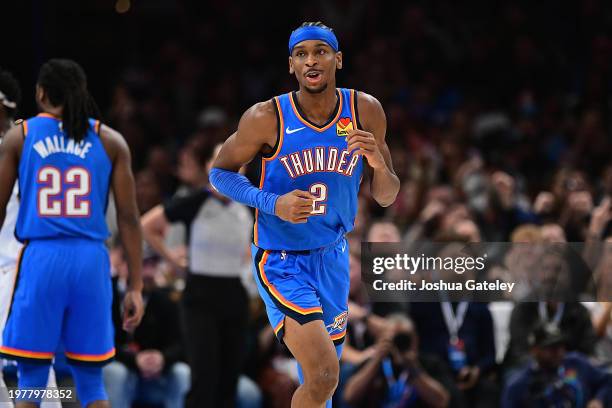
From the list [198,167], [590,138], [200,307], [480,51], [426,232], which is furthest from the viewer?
[480,51]

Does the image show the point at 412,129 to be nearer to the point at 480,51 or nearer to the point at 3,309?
the point at 480,51

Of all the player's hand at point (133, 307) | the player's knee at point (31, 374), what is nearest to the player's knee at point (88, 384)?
the player's knee at point (31, 374)

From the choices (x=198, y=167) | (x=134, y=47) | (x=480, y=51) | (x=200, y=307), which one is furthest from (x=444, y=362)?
(x=134, y=47)

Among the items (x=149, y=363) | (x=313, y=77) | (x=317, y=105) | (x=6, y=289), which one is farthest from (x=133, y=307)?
(x=149, y=363)

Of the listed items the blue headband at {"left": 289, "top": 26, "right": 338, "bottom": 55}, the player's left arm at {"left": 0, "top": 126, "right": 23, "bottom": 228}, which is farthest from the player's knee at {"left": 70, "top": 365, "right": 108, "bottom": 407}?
the blue headband at {"left": 289, "top": 26, "right": 338, "bottom": 55}

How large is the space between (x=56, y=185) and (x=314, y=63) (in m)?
1.49

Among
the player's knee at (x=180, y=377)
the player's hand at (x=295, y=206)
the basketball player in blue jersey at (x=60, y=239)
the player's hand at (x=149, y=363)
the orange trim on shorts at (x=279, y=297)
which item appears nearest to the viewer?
the player's hand at (x=295, y=206)

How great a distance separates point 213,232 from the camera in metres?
7.90

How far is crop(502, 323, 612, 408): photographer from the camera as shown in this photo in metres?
7.28

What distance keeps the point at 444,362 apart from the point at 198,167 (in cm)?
239

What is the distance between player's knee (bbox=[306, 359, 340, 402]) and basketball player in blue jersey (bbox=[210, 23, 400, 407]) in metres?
0.16

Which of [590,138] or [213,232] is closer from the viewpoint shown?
[213,232]

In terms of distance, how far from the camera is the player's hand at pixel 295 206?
514 centimetres

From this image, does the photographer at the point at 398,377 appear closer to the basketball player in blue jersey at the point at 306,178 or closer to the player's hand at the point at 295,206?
the basketball player in blue jersey at the point at 306,178
